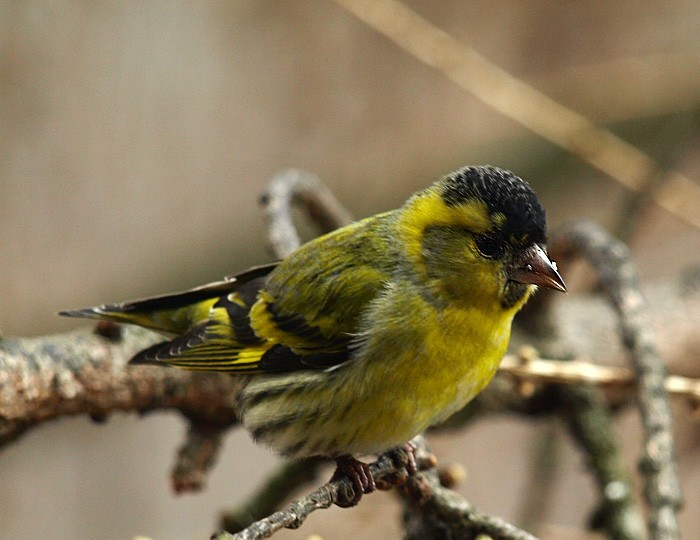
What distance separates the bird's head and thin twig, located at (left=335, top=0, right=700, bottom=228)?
137cm

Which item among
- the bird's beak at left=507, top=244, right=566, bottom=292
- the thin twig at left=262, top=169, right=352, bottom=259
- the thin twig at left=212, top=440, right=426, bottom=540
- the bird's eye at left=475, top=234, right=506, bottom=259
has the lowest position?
the thin twig at left=212, top=440, right=426, bottom=540

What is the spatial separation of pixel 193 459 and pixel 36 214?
8.24 ft

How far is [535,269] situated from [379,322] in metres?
0.36

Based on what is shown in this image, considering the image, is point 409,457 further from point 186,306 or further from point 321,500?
point 186,306

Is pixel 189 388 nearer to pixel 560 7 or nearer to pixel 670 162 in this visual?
pixel 670 162

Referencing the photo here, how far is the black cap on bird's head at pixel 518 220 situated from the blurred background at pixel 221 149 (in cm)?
200

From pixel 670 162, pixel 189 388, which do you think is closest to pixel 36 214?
pixel 189 388

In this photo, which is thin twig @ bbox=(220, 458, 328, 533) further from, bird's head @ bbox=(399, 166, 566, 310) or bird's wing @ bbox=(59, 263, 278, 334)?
bird's head @ bbox=(399, 166, 566, 310)

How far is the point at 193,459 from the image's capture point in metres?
2.53

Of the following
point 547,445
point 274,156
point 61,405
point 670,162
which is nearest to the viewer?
point 61,405

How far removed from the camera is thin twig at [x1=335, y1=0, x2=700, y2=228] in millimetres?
3564

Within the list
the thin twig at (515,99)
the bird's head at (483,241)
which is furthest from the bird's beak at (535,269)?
the thin twig at (515,99)

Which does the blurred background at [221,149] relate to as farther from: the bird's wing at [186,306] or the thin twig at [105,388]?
the bird's wing at [186,306]

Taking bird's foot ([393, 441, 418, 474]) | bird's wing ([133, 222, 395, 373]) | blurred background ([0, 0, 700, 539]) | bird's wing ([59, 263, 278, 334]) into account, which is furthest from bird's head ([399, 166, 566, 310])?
blurred background ([0, 0, 700, 539])
